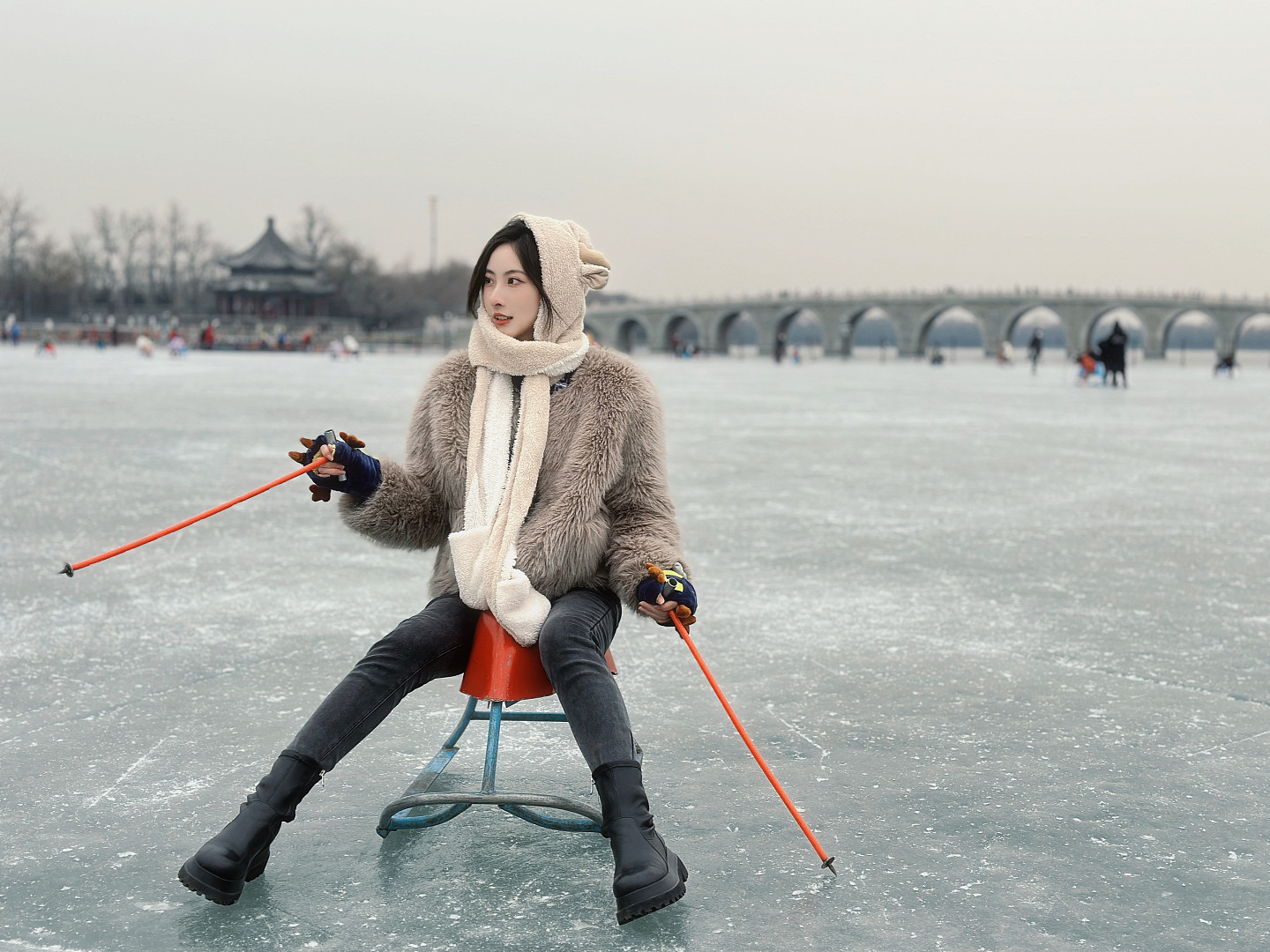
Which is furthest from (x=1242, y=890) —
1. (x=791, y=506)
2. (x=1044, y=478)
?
(x=1044, y=478)

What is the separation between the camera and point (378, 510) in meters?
2.46

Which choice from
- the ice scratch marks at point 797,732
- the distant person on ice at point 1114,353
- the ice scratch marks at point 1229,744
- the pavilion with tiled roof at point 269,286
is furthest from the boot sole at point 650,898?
the pavilion with tiled roof at point 269,286

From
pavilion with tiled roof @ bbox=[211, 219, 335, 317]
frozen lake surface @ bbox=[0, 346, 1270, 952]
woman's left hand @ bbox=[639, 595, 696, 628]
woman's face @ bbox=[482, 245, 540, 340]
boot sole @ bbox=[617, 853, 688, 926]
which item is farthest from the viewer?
pavilion with tiled roof @ bbox=[211, 219, 335, 317]

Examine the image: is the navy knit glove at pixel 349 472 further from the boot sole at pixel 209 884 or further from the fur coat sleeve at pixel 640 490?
the boot sole at pixel 209 884

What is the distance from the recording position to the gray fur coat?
7.73 ft

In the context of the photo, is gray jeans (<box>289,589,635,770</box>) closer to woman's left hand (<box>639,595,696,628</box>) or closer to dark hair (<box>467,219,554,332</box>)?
woman's left hand (<box>639,595,696,628</box>)

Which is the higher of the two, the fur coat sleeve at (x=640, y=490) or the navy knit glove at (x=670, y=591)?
the fur coat sleeve at (x=640, y=490)

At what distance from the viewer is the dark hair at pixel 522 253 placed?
2467 mm

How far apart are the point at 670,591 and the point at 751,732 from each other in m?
0.86

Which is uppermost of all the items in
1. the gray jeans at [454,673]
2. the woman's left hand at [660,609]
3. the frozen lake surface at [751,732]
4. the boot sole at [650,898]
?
the woman's left hand at [660,609]

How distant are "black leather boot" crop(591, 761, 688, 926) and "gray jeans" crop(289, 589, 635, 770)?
4cm

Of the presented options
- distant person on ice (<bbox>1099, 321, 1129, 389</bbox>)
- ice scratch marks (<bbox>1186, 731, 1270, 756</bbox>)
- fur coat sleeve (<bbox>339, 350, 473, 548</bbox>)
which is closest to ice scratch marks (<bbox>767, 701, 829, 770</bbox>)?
ice scratch marks (<bbox>1186, 731, 1270, 756</bbox>)

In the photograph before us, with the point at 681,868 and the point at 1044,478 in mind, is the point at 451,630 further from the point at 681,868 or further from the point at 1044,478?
the point at 1044,478

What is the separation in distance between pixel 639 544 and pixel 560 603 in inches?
7.7
